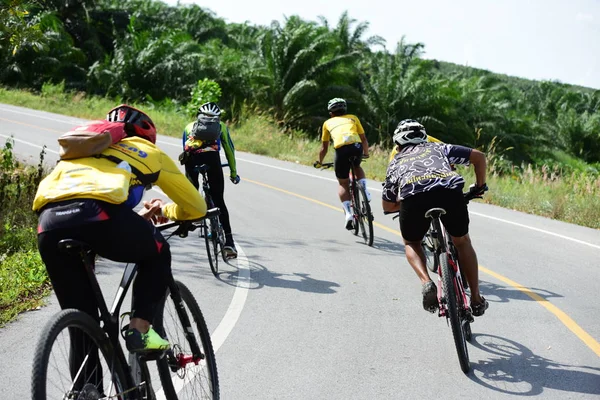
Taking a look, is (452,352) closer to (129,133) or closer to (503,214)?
(129,133)

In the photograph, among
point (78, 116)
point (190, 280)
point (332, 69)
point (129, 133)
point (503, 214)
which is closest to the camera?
point (129, 133)

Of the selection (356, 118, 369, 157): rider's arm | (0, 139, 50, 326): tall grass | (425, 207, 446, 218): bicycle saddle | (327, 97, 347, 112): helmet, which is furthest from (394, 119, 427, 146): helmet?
A: (327, 97, 347, 112): helmet

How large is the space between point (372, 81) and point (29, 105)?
1620cm

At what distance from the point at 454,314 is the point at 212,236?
4.15 metres

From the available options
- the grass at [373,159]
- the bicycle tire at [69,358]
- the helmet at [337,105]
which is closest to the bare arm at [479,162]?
the bicycle tire at [69,358]

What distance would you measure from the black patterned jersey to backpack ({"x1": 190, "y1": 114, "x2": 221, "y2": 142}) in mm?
3144

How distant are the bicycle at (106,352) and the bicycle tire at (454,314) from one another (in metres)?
1.98

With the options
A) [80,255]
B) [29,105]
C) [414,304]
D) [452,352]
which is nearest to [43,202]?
[80,255]

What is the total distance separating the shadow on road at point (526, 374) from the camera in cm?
554

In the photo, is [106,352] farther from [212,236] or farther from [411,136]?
[212,236]

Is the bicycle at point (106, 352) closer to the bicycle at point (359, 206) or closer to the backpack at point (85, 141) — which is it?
the backpack at point (85, 141)

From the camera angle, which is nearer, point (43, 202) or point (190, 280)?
point (43, 202)

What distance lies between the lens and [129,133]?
4328 mm

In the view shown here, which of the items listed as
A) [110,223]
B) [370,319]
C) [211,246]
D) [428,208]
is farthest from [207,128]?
[110,223]
